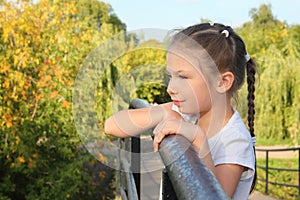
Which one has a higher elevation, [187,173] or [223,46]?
[223,46]

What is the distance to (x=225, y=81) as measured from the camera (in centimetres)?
114

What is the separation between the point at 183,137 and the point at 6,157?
12.0 feet

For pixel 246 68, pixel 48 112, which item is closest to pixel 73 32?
pixel 48 112

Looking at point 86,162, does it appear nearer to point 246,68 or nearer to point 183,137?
point 246,68

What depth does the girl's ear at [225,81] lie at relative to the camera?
113cm

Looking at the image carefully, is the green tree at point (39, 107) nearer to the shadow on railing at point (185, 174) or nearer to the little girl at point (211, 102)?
the little girl at point (211, 102)

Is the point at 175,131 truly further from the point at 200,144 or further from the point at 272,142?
the point at 272,142

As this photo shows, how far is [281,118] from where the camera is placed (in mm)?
9461

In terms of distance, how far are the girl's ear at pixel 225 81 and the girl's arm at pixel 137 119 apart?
0.38ft

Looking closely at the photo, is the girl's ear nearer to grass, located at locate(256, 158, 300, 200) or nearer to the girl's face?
the girl's face

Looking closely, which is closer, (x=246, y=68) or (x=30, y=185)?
(x=246, y=68)

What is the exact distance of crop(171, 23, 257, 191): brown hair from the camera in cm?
114

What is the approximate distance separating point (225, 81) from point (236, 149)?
0.61ft

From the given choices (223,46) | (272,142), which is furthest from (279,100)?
(223,46)
